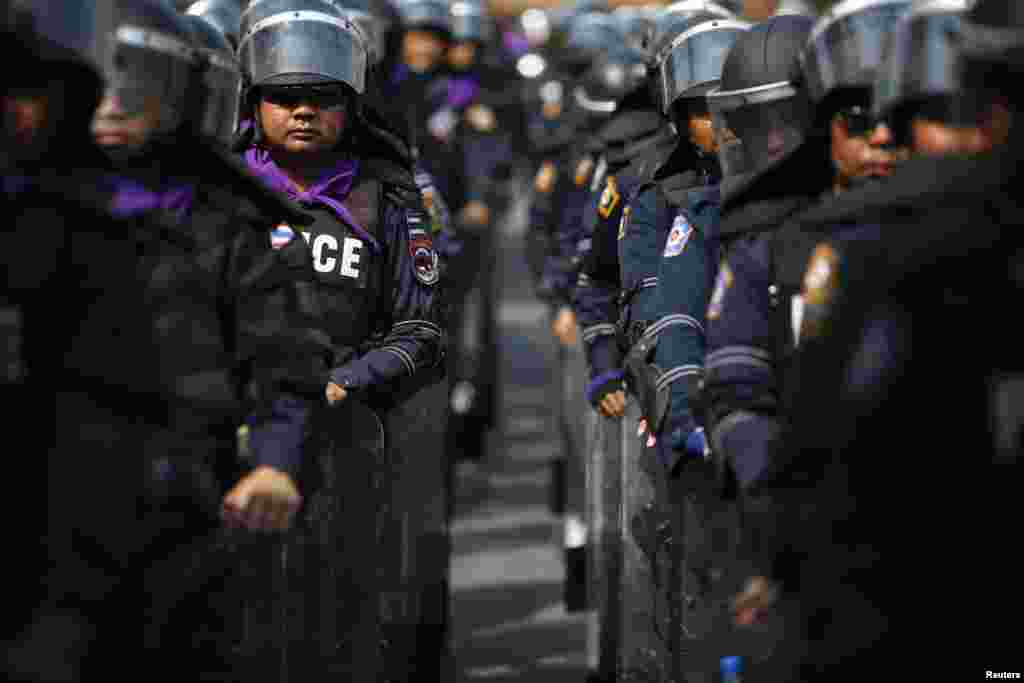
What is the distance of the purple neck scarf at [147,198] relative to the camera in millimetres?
5871

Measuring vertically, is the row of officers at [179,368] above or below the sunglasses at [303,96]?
below

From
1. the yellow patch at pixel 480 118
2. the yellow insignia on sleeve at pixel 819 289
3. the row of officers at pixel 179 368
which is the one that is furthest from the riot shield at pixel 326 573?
the yellow patch at pixel 480 118

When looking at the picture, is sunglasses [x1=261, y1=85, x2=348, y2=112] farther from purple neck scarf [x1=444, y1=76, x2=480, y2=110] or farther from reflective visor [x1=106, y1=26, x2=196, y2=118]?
purple neck scarf [x1=444, y1=76, x2=480, y2=110]

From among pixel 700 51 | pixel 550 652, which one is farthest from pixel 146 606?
pixel 550 652

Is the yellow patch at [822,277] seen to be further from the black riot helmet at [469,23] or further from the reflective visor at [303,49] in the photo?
the black riot helmet at [469,23]

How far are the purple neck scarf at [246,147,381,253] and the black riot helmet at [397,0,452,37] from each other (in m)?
8.75

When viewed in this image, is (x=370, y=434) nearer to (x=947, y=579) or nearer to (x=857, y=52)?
(x=857, y=52)

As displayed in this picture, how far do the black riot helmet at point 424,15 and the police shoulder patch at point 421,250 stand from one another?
8586 mm

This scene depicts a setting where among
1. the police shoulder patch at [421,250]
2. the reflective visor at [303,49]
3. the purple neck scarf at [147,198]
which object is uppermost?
the reflective visor at [303,49]

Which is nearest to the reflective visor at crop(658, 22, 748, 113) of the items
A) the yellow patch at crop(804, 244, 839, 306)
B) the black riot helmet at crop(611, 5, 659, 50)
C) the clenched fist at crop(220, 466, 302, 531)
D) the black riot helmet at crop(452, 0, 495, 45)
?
the yellow patch at crop(804, 244, 839, 306)

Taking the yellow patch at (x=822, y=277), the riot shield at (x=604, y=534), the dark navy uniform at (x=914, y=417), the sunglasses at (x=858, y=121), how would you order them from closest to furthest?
the dark navy uniform at (x=914, y=417), the yellow patch at (x=822, y=277), the sunglasses at (x=858, y=121), the riot shield at (x=604, y=534)

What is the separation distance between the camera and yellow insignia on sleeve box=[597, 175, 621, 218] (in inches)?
378

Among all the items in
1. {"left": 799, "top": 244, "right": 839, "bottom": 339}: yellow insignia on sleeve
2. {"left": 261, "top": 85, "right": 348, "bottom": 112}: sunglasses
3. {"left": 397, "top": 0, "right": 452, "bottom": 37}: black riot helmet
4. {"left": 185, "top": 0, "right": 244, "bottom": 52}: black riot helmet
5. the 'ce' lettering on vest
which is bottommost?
→ {"left": 799, "top": 244, "right": 839, "bottom": 339}: yellow insignia on sleeve

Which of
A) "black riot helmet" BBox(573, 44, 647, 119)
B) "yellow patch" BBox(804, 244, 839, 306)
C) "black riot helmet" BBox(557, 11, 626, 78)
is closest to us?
"yellow patch" BBox(804, 244, 839, 306)
